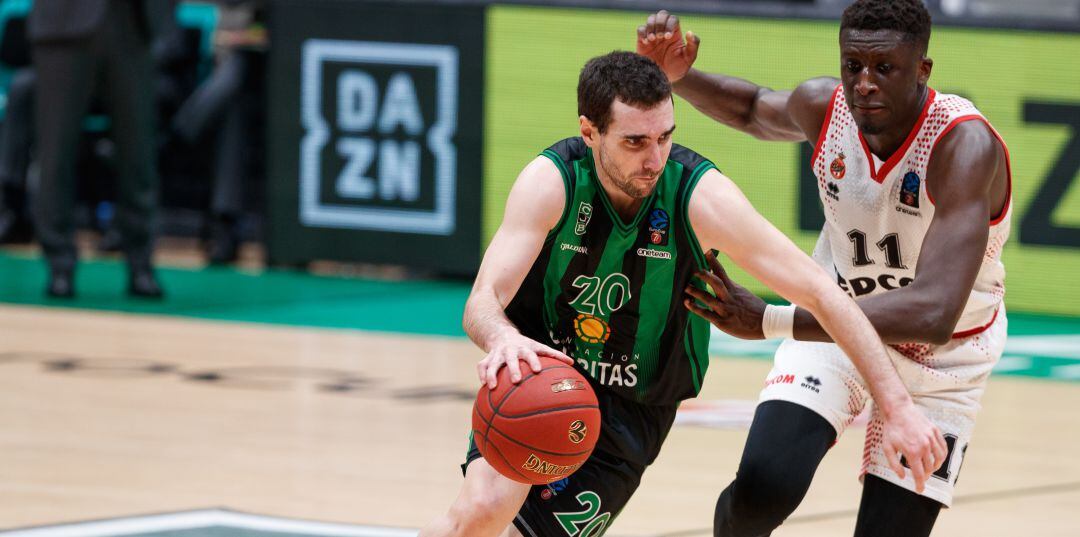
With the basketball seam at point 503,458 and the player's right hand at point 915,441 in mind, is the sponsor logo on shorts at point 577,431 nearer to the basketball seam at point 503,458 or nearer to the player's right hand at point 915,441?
the basketball seam at point 503,458

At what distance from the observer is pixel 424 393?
7930mm

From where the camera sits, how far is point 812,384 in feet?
14.9

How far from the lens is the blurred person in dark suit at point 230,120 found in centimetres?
1184

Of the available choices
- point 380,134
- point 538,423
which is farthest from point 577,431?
point 380,134

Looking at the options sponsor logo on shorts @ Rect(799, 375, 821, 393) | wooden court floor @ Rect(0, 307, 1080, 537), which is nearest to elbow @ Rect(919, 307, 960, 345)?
sponsor logo on shorts @ Rect(799, 375, 821, 393)

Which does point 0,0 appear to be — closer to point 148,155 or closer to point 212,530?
point 148,155

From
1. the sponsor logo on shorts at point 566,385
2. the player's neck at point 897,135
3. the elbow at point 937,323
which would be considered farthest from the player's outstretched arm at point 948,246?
the sponsor logo on shorts at point 566,385

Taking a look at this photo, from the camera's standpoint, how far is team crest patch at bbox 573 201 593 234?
14.0ft

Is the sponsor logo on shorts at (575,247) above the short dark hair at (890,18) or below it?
below

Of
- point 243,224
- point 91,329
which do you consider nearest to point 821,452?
point 91,329

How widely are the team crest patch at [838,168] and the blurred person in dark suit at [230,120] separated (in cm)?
773

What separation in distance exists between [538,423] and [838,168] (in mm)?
1227

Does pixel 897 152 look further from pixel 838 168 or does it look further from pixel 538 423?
pixel 538 423

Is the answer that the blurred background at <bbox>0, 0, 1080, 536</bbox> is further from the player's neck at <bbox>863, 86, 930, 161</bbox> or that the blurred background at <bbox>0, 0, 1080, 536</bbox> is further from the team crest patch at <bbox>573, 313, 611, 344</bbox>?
the player's neck at <bbox>863, 86, 930, 161</bbox>
